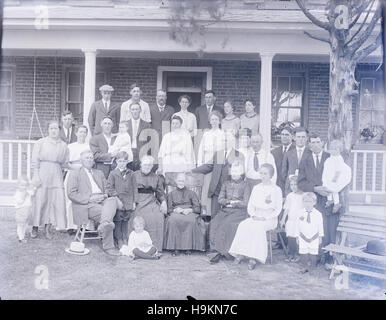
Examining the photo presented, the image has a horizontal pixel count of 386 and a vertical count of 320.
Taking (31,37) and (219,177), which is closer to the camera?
(219,177)

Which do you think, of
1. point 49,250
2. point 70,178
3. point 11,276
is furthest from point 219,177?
point 11,276

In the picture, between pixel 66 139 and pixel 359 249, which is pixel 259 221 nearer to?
pixel 359 249

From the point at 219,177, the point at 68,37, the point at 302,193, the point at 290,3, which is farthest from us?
the point at 290,3

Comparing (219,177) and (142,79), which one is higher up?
(142,79)

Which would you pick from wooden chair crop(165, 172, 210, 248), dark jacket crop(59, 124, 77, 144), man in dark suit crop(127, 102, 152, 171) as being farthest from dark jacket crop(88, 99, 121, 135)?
wooden chair crop(165, 172, 210, 248)

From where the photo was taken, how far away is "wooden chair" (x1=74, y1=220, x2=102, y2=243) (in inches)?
252

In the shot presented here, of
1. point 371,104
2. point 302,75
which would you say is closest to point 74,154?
point 302,75

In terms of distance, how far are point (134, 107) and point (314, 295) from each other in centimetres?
378

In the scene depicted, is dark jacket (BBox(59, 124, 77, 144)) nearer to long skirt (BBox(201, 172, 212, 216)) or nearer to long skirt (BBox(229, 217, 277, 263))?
long skirt (BBox(201, 172, 212, 216))

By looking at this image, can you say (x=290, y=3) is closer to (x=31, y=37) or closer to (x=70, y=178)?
(x=31, y=37)

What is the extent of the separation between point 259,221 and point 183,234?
1.09 meters

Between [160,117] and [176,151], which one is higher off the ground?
[160,117]

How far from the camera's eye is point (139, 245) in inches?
243

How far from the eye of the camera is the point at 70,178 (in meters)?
6.52
